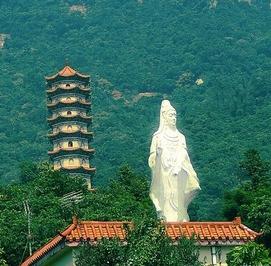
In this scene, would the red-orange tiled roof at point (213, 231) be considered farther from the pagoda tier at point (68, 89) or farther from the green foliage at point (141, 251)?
the pagoda tier at point (68, 89)

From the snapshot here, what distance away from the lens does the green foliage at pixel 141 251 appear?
668 inches

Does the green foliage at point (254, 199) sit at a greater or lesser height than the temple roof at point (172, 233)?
greater

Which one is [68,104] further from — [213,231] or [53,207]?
[213,231]

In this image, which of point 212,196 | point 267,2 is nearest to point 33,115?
point 212,196

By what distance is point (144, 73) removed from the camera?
400 feet

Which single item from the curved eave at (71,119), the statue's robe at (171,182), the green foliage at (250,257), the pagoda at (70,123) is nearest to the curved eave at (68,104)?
the pagoda at (70,123)

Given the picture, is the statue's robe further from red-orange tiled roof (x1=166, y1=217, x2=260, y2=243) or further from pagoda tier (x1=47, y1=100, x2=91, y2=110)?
pagoda tier (x1=47, y1=100, x2=91, y2=110)

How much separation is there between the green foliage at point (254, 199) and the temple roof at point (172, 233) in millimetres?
5156

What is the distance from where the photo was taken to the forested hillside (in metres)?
91.3

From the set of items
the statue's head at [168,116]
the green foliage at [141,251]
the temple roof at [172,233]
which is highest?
the statue's head at [168,116]

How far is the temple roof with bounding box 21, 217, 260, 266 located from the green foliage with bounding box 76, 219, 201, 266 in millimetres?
1793

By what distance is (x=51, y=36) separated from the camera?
136 m

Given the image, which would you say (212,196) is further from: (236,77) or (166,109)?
(166,109)

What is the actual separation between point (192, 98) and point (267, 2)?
37.6 m
